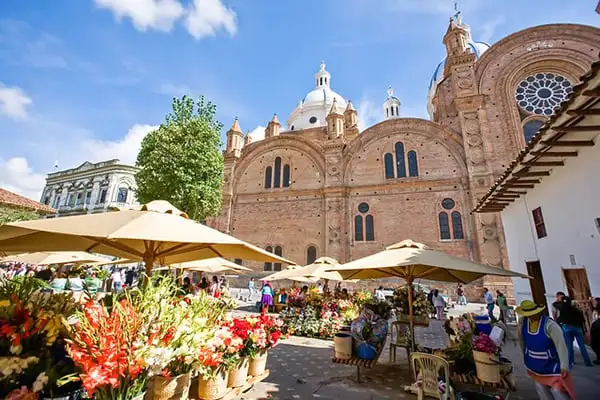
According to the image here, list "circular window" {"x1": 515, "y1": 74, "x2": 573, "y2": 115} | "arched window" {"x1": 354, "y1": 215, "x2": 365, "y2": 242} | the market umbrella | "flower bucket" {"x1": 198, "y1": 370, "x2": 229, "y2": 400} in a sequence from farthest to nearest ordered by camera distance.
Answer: "arched window" {"x1": 354, "y1": 215, "x2": 365, "y2": 242} < "circular window" {"x1": 515, "y1": 74, "x2": 573, "y2": 115} < the market umbrella < "flower bucket" {"x1": 198, "y1": 370, "x2": 229, "y2": 400}

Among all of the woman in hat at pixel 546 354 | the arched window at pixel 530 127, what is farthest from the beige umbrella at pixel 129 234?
the arched window at pixel 530 127

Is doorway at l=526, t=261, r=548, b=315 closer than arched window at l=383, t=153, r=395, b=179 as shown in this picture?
Yes

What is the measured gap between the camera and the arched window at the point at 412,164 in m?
21.0

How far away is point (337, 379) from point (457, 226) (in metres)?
16.5

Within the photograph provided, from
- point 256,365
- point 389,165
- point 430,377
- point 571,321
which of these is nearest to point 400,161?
point 389,165

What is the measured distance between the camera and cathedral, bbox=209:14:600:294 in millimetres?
19234

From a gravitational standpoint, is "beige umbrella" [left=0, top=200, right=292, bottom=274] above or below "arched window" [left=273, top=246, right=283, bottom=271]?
below

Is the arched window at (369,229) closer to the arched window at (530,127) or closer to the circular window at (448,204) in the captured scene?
the circular window at (448,204)

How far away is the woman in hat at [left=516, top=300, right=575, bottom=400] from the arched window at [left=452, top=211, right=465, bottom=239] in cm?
1610

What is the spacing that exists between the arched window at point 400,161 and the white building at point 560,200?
10.5 metres

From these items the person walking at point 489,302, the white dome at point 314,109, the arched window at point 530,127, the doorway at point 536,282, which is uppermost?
the white dome at point 314,109

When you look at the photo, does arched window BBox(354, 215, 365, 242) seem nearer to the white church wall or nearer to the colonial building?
the white church wall

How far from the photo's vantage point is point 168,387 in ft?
7.88

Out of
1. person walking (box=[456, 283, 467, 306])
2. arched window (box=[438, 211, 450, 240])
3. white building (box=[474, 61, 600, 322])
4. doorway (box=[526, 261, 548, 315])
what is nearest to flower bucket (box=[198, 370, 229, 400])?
white building (box=[474, 61, 600, 322])
